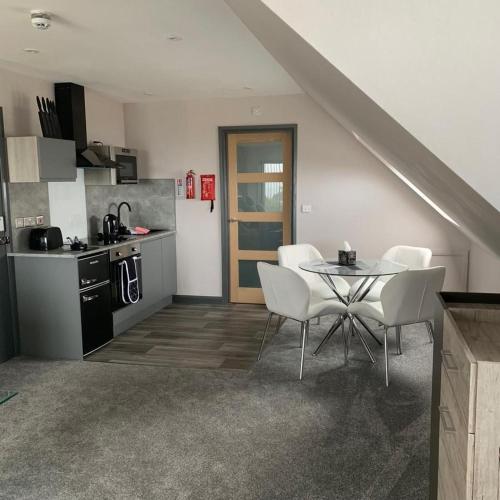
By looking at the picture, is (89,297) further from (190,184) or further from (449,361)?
(449,361)

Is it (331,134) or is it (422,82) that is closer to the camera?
(422,82)

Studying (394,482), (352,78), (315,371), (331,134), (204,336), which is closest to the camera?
(352,78)

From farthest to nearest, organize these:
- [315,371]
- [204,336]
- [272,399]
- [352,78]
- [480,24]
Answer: [204,336]
[315,371]
[272,399]
[352,78]
[480,24]

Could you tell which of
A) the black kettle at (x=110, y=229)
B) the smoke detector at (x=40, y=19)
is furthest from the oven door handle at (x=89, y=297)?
the smoke detector at (x=40, y=19)

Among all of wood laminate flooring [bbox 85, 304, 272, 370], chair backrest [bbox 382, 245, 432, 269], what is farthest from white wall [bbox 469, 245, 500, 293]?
wood laminate flooring [bbox 85, 304, 272, 370]

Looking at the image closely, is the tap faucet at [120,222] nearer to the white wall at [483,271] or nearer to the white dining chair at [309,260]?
the white dining chair at [309,260]

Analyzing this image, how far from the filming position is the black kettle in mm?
5215

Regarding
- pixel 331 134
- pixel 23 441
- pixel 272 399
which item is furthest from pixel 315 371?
pixel 331 134

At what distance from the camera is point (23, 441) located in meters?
3.02

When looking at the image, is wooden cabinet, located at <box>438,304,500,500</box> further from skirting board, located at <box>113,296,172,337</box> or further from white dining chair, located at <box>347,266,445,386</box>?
skirting board, located at <box>113,296,172,337</box>

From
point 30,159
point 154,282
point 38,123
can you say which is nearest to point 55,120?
point 38,123

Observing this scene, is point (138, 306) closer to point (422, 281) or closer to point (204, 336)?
point (204, 336)

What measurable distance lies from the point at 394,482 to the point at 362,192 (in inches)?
153

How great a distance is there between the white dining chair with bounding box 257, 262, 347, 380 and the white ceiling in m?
1.72
